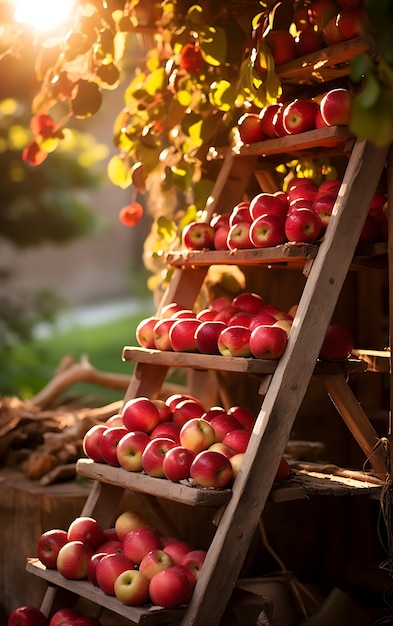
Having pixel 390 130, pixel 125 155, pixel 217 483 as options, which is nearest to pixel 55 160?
pixel 125 155

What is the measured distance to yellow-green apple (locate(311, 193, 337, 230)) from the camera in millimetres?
2623

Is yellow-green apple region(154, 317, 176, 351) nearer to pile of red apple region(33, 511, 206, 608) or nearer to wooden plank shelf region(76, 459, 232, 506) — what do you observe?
wooden plank shelf region(76, 459, 232, 506)

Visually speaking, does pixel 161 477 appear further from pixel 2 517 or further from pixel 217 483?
pixel 2 517

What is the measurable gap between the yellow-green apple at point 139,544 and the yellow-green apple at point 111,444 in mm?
213

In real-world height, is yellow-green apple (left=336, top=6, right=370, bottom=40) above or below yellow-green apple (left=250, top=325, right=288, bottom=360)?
above

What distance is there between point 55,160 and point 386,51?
19.3ft

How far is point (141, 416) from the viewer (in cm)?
275

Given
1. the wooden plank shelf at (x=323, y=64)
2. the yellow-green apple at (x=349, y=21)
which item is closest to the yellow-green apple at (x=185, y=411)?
the wooden plank shelf at (x=323, y=64)

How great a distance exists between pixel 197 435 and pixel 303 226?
62cm

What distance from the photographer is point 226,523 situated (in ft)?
7.93

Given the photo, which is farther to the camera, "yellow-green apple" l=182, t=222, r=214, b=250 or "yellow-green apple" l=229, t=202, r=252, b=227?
"yellow-green apple" l=182, t=222, r=214, b=250

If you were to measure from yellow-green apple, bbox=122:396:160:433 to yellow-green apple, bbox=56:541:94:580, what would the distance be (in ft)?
1.18

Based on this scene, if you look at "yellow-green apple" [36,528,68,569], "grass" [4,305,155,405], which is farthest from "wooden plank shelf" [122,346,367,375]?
"grass" [4,305,155,405]

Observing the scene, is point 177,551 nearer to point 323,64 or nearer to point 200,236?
point 200,236
